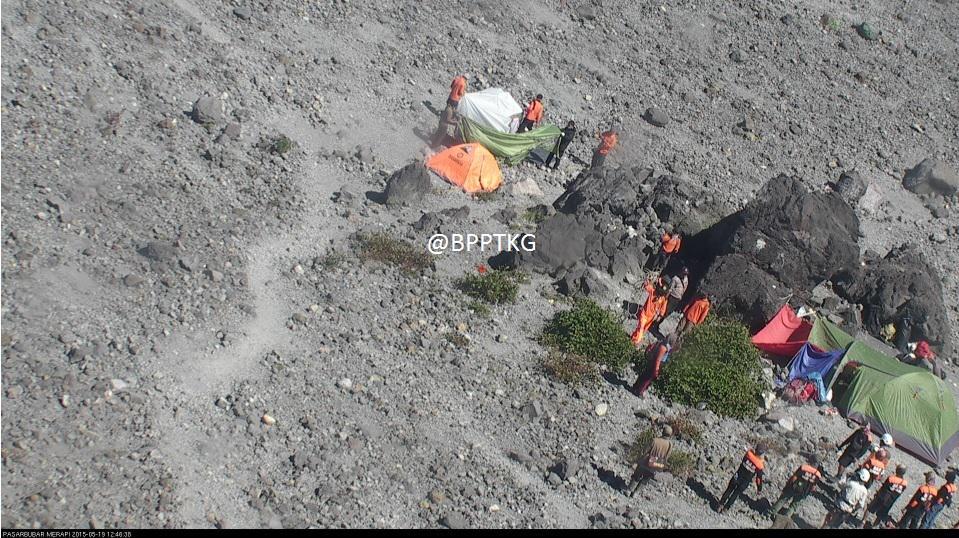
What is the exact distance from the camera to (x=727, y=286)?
63.8 ft

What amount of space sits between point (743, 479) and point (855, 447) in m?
2.81

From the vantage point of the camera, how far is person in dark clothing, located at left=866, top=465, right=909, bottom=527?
1479cm

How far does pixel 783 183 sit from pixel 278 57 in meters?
14.0

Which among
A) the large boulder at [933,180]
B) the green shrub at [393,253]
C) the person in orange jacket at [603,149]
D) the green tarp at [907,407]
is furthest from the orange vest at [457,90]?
the large boulder at [933,180]

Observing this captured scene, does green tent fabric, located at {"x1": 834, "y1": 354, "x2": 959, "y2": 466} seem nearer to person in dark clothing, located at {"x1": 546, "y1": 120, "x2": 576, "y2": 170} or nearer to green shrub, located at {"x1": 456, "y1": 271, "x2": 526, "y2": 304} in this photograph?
green shrub, located at {"x1": 456, "y1": 271, "x2": 526, "y2": 304}

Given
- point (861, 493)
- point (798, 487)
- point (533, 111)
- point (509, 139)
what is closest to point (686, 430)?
point (798, 487)

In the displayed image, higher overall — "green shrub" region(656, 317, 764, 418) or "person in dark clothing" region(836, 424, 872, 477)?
"person in dark clothing" region(836, 424, 872, 477)

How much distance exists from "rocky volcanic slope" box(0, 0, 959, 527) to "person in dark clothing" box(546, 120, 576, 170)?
467 millimetres

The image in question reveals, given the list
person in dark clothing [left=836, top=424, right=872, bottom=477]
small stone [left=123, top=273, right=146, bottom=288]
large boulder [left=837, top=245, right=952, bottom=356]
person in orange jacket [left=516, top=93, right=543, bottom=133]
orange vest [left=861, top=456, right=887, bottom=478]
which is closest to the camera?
orange vest [left=861, top=456, right=887, bottom=478]

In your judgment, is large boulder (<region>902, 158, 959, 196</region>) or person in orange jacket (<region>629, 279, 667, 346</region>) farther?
large boulder (<region>902, 158, 959, 196</region>)

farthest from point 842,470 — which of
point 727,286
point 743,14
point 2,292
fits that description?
point 743,14

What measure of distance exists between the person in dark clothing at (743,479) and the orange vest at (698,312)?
14.8ft

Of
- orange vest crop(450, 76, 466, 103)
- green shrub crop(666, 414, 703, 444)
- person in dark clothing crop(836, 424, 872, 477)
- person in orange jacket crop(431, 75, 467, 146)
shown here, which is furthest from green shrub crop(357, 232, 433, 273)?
person in dark clothing crop(836, 424, 872, 477)

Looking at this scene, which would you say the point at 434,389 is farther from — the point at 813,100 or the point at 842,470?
the point at 813,100
